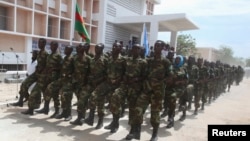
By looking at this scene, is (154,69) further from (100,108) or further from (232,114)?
(232,114)

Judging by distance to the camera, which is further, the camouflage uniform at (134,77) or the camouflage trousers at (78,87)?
the camouflage trousers at (78,87)

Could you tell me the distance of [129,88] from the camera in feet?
16.3

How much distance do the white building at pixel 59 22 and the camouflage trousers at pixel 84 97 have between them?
267 inches

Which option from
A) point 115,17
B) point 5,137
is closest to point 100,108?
point 5,137

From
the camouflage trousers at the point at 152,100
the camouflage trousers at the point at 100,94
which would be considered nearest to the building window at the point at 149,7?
the camouflage trousers at the point at 100,94

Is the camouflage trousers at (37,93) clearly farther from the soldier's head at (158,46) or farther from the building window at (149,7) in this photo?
the building window at (149,7)

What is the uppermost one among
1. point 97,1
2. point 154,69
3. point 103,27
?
point 97,1

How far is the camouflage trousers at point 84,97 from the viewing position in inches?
212

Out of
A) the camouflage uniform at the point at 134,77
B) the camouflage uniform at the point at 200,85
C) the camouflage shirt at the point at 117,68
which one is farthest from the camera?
the camouflage uniform at the point at 200,85

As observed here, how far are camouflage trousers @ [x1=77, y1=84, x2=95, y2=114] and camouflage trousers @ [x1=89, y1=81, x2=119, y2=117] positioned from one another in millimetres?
188

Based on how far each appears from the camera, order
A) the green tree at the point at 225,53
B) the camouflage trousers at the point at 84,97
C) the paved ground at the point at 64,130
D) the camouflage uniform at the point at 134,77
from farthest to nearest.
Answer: the green tree at the point at 225,53 → the camouflage trousers at the point at 84,97 → the camouflage uniform at the point at 134,77 → the paved ground at the point at 64,130

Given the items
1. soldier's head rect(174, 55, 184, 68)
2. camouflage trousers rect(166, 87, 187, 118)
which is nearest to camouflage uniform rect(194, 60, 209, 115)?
camouflage trousers rect(166, 87, 187, 118)

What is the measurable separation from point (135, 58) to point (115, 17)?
54.5ft

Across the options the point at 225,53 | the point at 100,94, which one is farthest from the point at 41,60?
the point at 225,53
